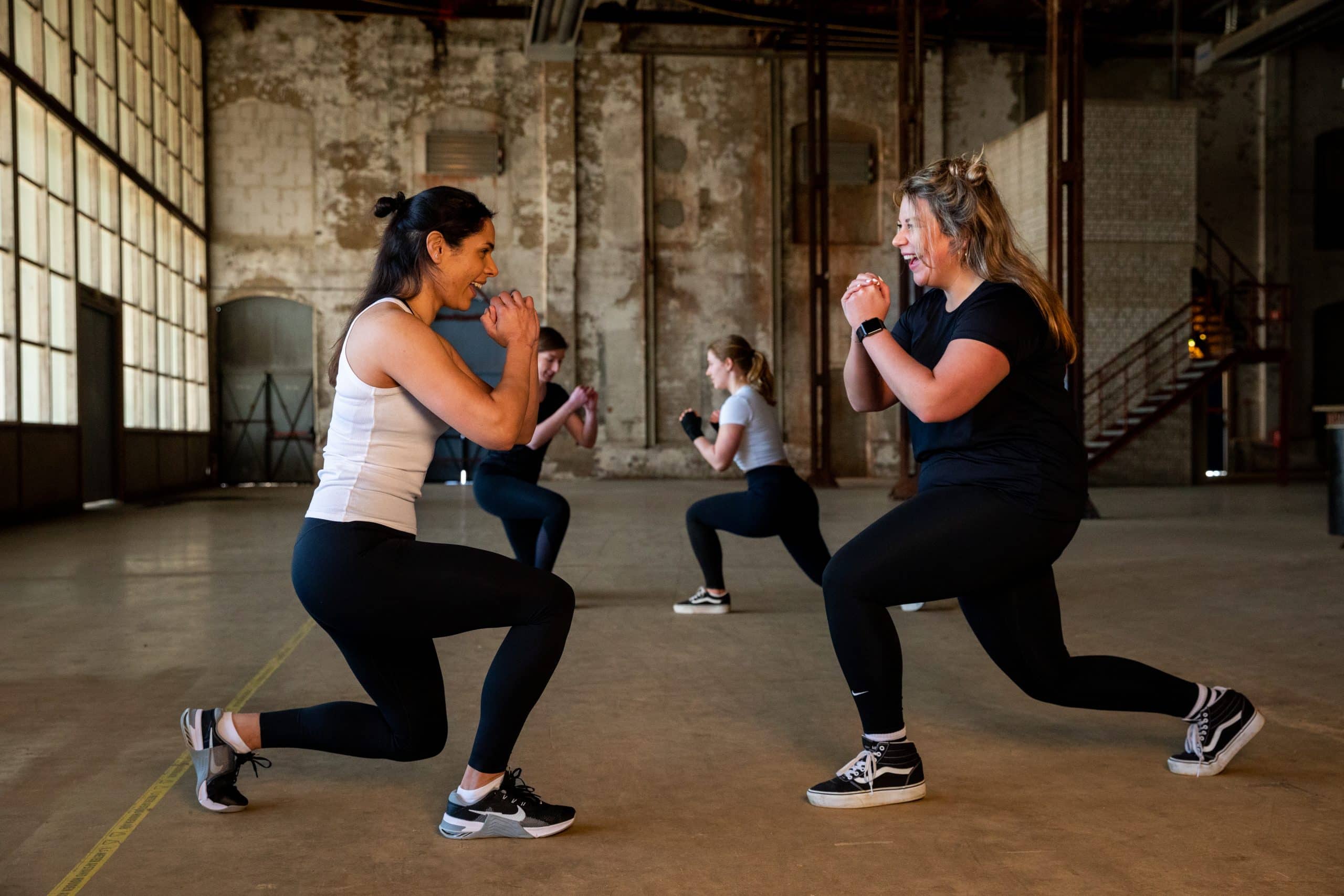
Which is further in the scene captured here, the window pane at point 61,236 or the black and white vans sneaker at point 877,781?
the window pane at point 61,236

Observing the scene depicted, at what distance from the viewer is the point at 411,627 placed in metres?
2.66

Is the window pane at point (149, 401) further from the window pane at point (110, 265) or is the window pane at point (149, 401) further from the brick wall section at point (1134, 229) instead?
the brick wall section at point (1134, 229)

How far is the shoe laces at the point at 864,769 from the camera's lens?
9.86 feet

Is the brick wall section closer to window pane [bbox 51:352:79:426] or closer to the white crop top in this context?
the white crop top

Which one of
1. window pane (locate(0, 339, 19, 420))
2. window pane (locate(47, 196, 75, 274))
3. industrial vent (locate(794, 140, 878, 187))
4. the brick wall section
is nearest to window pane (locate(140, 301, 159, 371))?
window pane (locate(47, 196, 75, 274))

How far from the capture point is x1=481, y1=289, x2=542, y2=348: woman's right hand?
2.68 metres

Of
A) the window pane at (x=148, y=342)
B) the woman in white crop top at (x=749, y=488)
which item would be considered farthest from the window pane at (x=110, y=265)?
the woman in white crop top at (x=749, y=488)

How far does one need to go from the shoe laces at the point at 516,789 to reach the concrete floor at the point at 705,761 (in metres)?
0.11

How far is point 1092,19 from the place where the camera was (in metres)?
22.0

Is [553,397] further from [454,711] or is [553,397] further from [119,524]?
[119,524]

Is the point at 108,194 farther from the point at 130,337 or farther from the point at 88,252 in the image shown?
the point at 130,337

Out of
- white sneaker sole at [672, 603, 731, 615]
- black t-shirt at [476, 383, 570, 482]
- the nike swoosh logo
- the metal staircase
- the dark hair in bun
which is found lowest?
white sneaker sole at [672, 603, 731, 615]

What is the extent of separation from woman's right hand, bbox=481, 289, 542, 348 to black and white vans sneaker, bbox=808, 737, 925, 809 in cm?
142

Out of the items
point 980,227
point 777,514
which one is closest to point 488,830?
point 980,227
